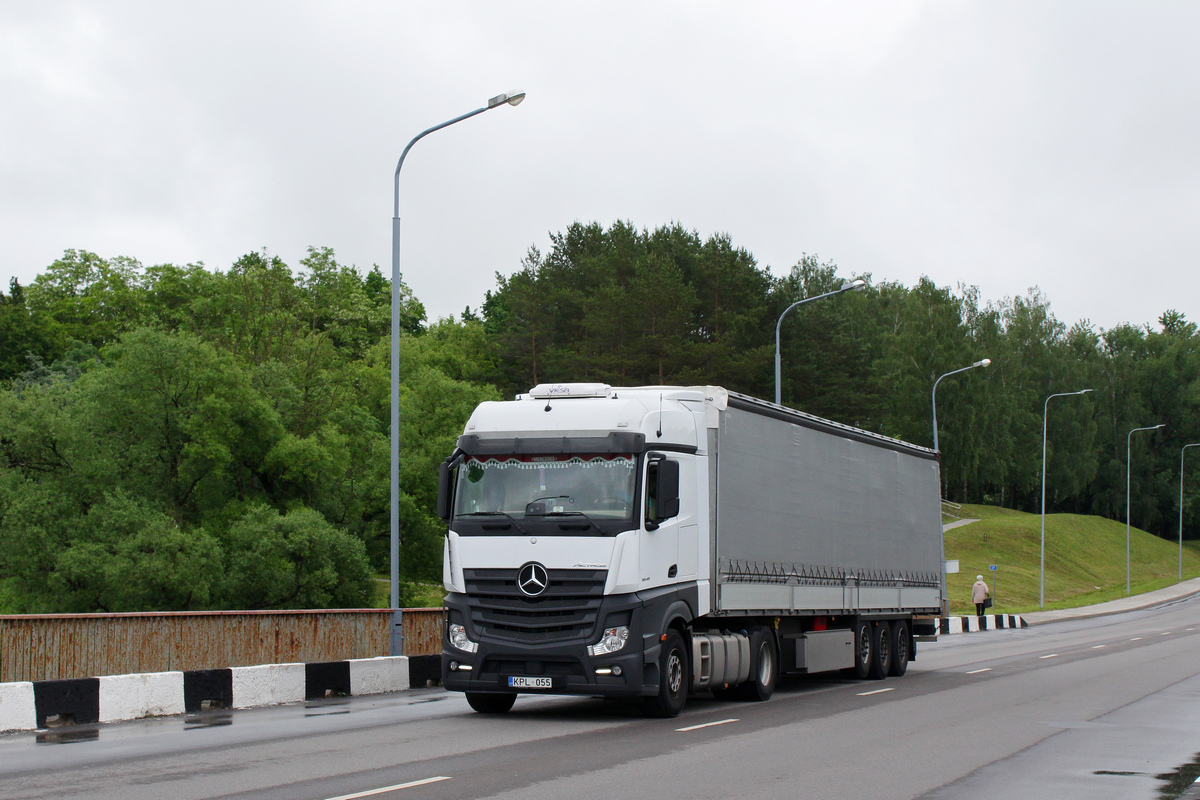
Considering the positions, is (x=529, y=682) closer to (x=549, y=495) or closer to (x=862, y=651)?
(x=549, y=495)

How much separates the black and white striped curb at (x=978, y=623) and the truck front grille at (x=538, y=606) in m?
27.4

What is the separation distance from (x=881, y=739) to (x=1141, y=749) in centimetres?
229

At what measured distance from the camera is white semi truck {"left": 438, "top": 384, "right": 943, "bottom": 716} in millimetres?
12906

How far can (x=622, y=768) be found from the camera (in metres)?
9.62

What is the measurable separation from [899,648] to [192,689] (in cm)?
1184

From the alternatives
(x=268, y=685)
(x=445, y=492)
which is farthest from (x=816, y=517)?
(x=268, y=685)

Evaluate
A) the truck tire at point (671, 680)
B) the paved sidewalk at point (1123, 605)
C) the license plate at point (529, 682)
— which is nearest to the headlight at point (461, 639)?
the license plate at point (529, 682)

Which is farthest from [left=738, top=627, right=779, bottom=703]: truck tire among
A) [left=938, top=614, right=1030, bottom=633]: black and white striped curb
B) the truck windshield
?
[left=938, top=614, right=1030, bottom=633]: black and white striped curb

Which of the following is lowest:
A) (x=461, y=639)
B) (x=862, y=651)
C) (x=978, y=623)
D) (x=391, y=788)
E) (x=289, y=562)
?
(x=978, y=623)

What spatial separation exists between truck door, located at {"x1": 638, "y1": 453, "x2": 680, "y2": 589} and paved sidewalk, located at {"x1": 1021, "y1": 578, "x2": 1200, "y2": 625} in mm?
37422

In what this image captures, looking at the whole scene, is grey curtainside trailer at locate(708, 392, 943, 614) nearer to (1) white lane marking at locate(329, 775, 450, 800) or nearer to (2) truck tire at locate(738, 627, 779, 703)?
(2) truck tire at locate(738, 627, 779, 703)

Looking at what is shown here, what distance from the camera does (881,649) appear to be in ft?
66.6

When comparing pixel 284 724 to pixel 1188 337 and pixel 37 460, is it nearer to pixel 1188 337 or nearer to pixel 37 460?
pixel 37 460

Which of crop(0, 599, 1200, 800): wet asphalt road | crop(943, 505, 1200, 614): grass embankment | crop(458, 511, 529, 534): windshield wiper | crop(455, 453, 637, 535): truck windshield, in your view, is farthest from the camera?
crop(943, 505, 1200, 614): grass embankment
